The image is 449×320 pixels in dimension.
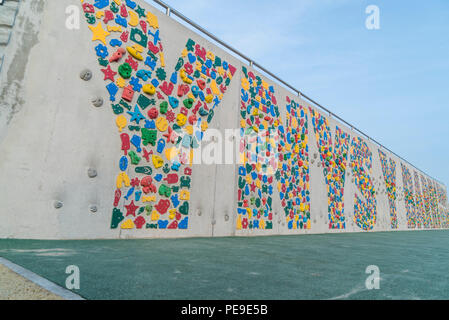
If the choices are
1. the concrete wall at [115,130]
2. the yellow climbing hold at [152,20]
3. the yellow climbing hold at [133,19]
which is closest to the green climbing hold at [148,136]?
the concrete wall at [115,130]

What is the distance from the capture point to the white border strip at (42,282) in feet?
3.98

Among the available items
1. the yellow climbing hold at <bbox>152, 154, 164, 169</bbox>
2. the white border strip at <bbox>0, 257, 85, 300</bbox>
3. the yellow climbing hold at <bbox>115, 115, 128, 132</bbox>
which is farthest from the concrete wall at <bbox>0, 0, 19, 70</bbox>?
the white border strip at <bbox>0, 257, 85, 300</bbox>

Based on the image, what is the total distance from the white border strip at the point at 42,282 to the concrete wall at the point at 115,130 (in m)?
1.47

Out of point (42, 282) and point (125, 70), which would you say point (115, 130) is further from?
point (42, 282)

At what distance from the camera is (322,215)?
7.62 metres

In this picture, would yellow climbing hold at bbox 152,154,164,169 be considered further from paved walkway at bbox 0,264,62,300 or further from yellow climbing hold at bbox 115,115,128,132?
paved walkway at bbox 0,264,62,300

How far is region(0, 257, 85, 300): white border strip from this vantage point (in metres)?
1.21

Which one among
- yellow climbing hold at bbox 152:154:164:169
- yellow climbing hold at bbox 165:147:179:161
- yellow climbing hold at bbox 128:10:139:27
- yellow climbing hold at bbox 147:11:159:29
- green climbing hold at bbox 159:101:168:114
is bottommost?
yellow climbing hold at bbox 152:154:164:169

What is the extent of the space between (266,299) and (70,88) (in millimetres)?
3176

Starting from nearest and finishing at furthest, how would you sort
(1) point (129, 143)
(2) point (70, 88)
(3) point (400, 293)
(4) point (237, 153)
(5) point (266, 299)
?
(5) point (266, 299) → (3) point (400, 293) → (2) point (70, 88) → (1) point (129, 143) → (4) point (237, 153)

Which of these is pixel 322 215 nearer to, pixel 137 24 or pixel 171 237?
pixel 171 237

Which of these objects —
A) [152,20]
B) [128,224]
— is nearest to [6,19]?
[152,20]

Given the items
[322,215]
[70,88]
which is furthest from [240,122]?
[322,215]

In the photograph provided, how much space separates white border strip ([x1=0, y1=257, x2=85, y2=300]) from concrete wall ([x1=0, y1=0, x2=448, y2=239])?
1473 millimetres
